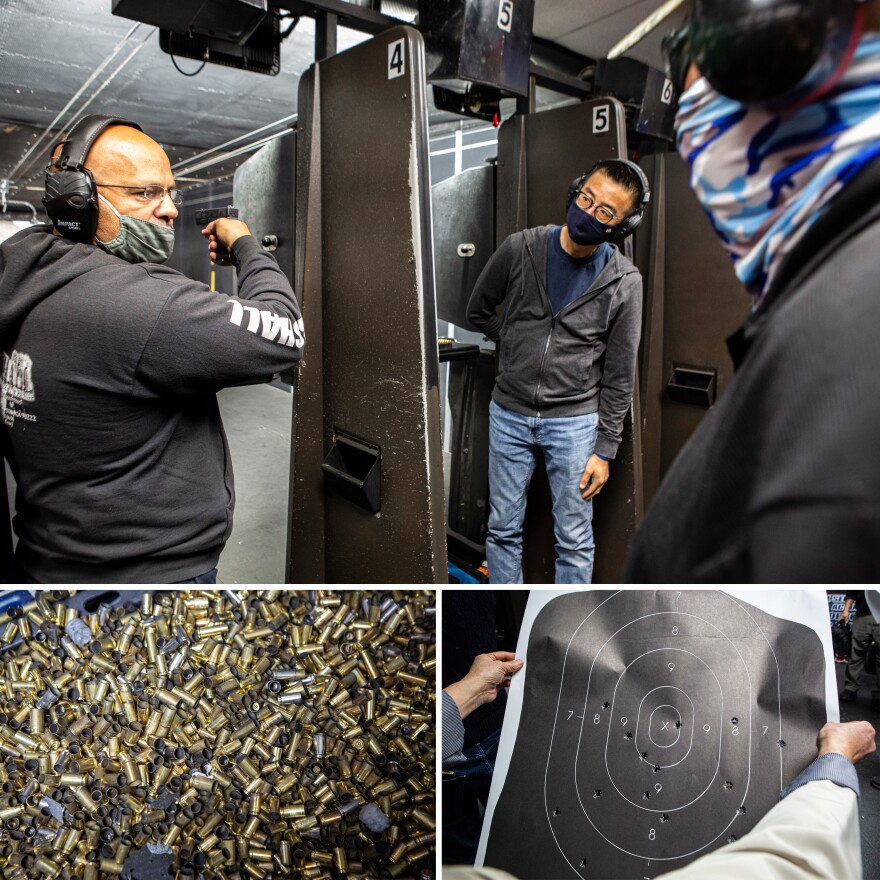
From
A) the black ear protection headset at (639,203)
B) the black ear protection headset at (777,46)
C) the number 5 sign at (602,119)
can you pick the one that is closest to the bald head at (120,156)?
the black ear protection headset at (777,46)

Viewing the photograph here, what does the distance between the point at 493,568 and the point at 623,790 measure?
1.63 metres

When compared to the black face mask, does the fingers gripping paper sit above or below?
below

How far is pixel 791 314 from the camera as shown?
40cm

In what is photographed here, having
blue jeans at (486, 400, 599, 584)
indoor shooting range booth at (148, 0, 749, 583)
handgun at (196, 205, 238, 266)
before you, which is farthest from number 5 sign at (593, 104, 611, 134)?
handgun at (196, 205, 238, 266)

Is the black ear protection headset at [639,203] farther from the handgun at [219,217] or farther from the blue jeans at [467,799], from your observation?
the blue jeans at [467,799]

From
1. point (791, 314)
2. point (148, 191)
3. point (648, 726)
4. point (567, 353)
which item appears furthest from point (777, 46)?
point (567, 353)

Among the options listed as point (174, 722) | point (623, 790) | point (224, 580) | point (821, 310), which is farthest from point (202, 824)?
point (224, 580)

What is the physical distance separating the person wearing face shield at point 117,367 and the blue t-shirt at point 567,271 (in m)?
0.97

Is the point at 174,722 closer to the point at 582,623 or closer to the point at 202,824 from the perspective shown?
the point at 202,824

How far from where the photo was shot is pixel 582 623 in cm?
74

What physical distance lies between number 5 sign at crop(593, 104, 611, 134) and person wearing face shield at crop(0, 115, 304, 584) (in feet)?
4.25

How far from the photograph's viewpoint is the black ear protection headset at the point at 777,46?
0.42m

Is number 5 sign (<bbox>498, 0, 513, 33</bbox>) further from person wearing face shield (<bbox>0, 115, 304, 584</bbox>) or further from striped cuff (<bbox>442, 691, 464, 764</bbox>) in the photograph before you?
striped cuff (<bbox>442, 691, 464, 764</bbox>)

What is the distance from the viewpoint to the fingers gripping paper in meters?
0.67
